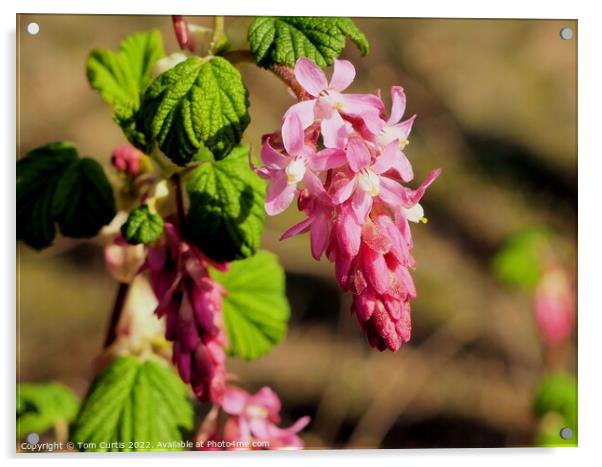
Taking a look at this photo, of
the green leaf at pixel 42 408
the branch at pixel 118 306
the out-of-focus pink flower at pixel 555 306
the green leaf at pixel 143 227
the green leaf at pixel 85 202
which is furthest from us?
the out-of-focus pink flower at pixel 555 306

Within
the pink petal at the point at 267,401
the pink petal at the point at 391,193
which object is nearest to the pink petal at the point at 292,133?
the pink petal at the point at 391,193

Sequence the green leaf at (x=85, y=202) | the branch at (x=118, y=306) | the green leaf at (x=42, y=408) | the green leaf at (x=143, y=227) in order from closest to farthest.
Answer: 1. the green leaf at (x=143, y=227)
2. the green leaf at (x=85, y=202)
3. the branch at (x=118, y=306)
4. the green leaf at (x=42, y=408)

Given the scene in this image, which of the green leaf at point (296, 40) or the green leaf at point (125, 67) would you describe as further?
the green leaf at point (125, 67)

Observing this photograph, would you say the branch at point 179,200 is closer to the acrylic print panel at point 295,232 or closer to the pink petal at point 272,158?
the acrylic print panel at point 295,232

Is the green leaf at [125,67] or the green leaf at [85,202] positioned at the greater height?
the green leaf at [125,67]

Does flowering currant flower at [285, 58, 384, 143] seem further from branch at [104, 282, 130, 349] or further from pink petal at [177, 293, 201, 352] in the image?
branch at [104, 282, 130, 349]

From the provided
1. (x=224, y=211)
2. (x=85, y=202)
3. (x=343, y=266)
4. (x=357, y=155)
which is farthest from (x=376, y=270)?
(x=85, y=202)

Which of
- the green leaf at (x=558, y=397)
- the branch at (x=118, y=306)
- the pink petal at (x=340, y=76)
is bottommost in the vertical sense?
the green leaf at (x=558, y=397)
